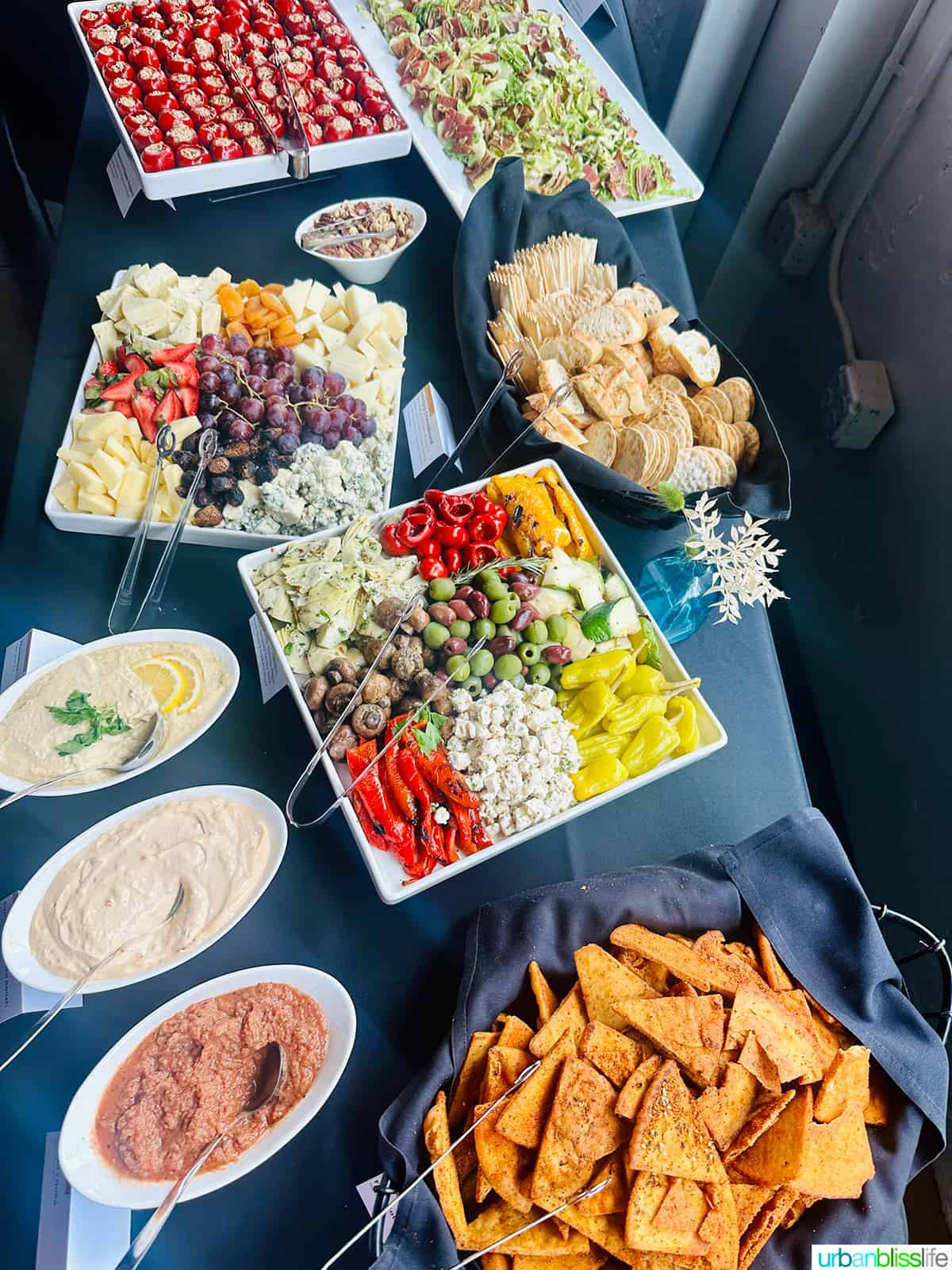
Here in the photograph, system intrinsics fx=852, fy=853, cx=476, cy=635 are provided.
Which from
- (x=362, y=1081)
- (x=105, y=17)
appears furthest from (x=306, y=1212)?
(x=105, y=17)

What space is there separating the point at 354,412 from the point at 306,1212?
120 centimetres

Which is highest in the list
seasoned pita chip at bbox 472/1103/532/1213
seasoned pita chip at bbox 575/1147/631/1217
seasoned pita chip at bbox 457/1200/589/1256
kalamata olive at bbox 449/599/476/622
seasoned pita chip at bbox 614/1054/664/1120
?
kalamata olive at bbox 449/599/476/622

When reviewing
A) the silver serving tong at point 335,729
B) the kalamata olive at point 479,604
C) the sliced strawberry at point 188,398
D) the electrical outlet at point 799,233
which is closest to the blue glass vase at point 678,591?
the kalamata olive at point 479,604

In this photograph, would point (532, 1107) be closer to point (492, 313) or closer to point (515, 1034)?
point (515, 1034)

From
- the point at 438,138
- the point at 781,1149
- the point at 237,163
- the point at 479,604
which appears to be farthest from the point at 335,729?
the point at 438,138

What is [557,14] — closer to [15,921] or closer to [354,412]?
[354,412]

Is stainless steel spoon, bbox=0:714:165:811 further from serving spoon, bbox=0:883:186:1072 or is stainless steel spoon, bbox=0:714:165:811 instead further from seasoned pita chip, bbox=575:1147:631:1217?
seasoned pita chip, bbox=575:1147:631:1217

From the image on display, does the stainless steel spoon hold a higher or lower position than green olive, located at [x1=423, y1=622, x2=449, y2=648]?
lower

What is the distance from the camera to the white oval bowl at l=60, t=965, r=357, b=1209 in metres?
0.95

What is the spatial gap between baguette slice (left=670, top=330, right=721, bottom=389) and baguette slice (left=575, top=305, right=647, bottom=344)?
9 cm

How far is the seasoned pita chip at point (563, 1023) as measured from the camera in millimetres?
1022

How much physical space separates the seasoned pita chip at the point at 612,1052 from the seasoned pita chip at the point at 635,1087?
12mm

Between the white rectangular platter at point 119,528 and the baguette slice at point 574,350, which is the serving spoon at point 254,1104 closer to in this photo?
the white rectangular platter at point 119,528

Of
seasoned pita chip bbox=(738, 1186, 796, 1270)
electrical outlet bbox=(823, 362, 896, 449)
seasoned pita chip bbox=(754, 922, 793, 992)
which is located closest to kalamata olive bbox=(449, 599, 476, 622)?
seasoned pita chip bbox=(754, 922, 793, 992)
